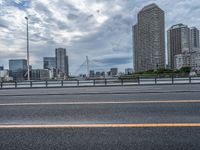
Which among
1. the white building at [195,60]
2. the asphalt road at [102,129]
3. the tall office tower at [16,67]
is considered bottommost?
the asphalt road at [102,129]

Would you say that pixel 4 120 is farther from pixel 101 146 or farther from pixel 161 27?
pixel 161 27

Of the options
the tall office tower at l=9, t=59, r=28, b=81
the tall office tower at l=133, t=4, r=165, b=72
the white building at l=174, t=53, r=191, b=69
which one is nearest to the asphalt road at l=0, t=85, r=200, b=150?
the tall office tower at l=9, t=59, r=28, b=81

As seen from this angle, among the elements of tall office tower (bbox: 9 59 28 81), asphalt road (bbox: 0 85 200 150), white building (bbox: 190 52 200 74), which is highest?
white building (bbox: 190 52 200 74)

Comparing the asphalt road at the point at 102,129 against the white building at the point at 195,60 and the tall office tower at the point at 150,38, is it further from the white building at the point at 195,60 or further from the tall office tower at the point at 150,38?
the white building at the point at 195,60

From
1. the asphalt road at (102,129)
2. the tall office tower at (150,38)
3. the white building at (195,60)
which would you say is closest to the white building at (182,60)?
the white building at (195,60)

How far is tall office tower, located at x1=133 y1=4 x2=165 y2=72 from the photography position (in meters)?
137

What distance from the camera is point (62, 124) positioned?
6.61 metres

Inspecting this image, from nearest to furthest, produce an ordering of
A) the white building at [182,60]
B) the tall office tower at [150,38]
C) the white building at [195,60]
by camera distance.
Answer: the tall office tower at [150,38]
the white building at [195,60]
the white building at [182,60]

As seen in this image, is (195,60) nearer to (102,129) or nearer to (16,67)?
(16,67)

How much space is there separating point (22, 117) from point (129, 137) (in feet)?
12.7

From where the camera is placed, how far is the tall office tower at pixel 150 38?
136875mm

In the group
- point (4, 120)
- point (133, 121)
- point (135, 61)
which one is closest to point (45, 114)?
point (4, 120)

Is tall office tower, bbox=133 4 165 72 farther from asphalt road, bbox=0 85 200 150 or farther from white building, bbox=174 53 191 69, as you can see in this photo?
asphalt road, bbox=0 85 200 150

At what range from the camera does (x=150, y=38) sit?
137875mm
